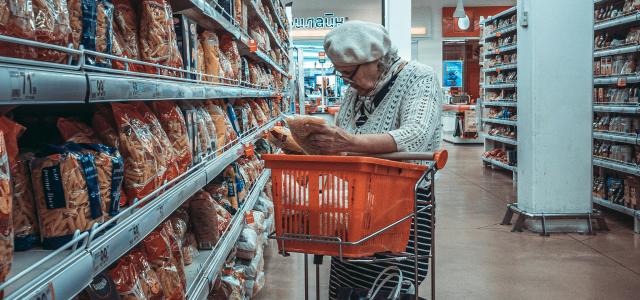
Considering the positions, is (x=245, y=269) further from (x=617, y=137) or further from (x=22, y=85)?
(x=617, y=137)

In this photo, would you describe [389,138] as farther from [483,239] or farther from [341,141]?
[483,239]

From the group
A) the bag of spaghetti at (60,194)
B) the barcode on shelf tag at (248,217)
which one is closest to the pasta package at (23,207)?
the bag of spaghetti at (60,194)

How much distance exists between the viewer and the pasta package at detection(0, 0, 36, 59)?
1.02 m

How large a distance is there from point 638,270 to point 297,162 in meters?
3.60

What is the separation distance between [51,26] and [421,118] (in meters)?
1.10

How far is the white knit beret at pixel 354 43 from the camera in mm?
1854

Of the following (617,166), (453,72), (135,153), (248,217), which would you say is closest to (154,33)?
(135,153)

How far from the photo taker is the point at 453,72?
22344 mm

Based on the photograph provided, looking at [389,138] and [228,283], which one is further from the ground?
[389,138]

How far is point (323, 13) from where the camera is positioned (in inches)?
782

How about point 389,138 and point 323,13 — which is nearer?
point 389,138

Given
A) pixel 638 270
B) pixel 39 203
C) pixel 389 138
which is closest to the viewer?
pixel 39 203

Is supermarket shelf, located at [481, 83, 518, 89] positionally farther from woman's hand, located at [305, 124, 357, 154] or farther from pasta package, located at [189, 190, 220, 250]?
woman's hand, located at [305, 124, 357, 154]

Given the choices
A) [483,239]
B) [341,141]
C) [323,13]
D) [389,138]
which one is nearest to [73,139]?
[341,141]
